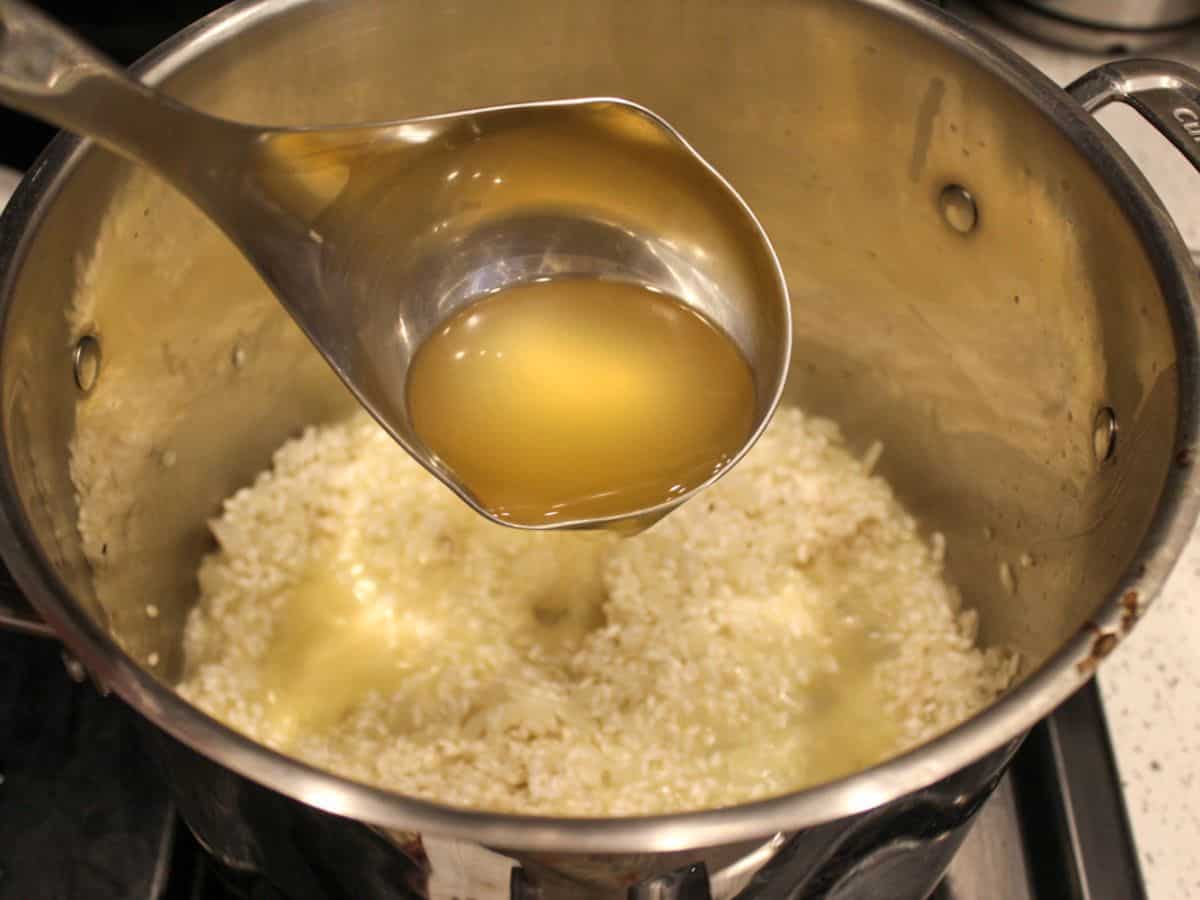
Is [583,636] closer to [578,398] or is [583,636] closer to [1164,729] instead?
[578,398]

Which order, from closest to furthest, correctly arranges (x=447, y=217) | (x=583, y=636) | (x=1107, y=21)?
(x=447, y=217), (x=583, y=636), (x=1107, y=21)

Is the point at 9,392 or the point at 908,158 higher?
the point at 908,158

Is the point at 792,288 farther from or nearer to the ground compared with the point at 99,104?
farther from the ground

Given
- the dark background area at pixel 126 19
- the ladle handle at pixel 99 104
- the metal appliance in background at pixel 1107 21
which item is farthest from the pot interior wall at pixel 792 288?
the metal appliance in background at pixel 1107 21

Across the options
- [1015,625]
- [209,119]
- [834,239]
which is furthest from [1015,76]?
[209,119]

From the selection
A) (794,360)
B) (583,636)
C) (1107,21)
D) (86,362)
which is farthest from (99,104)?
(1107,21)

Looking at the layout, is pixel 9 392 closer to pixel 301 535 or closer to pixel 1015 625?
pixel 301 535

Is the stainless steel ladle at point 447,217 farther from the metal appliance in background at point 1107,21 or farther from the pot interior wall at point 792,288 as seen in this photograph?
the metal appliance in background at point 1107,21
